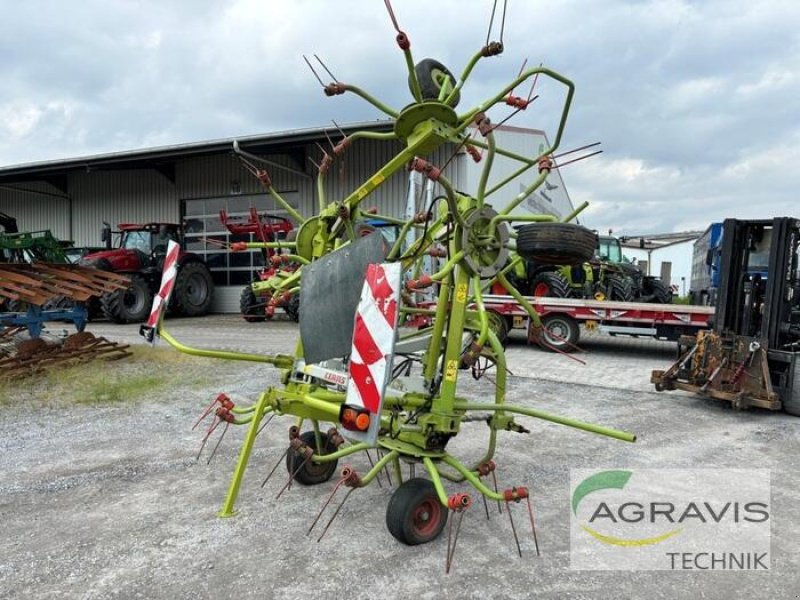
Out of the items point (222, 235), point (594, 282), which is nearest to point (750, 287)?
point (594, 282)

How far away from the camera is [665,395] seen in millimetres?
6379

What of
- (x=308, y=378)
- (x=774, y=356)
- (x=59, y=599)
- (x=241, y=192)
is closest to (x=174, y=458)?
(x=308, y=378)

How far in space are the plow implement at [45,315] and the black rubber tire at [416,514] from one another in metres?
5.69

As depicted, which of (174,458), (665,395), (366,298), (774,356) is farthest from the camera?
(665,395)

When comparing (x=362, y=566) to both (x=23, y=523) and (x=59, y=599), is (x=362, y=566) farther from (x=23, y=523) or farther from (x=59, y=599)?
(x=23, y=523)

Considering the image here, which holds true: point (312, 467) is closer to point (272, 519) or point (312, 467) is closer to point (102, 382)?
point (272, 519)

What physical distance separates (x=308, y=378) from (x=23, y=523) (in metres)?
1.66

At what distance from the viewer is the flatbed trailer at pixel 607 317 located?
340 inches

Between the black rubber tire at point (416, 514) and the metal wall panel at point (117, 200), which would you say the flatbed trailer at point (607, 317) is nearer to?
the black rubber tire at point (416, 514)

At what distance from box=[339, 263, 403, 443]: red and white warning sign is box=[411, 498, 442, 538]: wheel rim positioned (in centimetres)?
64

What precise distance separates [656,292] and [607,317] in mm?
6530

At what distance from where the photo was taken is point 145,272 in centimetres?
1350

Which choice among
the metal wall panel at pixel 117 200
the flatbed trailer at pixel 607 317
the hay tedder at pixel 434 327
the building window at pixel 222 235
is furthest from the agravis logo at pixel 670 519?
the metal wall panel at pixel 117 200

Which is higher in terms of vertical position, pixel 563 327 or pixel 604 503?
pixel 563 327
